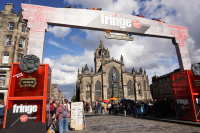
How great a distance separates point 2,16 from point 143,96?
40.0m

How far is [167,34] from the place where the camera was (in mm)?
9305

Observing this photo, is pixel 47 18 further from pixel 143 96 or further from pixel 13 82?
pixel 143 96

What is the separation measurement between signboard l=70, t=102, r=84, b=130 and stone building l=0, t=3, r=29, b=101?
550 inches

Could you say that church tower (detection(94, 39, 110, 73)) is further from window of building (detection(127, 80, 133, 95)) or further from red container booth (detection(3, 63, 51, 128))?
red container booth (detection(3, 63, 51, 128))

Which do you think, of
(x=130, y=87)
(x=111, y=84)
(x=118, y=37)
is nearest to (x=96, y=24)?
(x=118, y=37)

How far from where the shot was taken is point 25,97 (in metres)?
5.00

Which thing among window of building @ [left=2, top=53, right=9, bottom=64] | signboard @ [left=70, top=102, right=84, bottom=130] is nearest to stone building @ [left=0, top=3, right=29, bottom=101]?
window of building @ [left=2, top=53, right=9, bottom=64]

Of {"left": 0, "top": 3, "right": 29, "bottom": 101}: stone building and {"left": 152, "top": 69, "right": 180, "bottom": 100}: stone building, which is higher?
{"left": 0, "top": 3, "right": 29, "bottom": 101}: stone building

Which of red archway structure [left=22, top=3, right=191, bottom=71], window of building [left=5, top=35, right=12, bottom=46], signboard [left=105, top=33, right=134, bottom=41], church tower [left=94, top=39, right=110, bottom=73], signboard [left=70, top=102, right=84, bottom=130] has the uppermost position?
church tower [left=94, top=39, right=110, bottom=73]

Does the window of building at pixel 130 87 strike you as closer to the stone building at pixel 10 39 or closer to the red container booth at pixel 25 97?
the stone building at pixel 10 39

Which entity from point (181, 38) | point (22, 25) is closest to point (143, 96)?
point (181, 38)

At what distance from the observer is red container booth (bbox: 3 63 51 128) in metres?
4.85

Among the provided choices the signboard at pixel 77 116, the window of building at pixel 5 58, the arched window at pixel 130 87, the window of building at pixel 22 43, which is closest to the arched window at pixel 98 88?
the arched window at pixel 130 87

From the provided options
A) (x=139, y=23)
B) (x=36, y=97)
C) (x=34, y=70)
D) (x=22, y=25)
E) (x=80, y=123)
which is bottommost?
(x=80, y=123)
